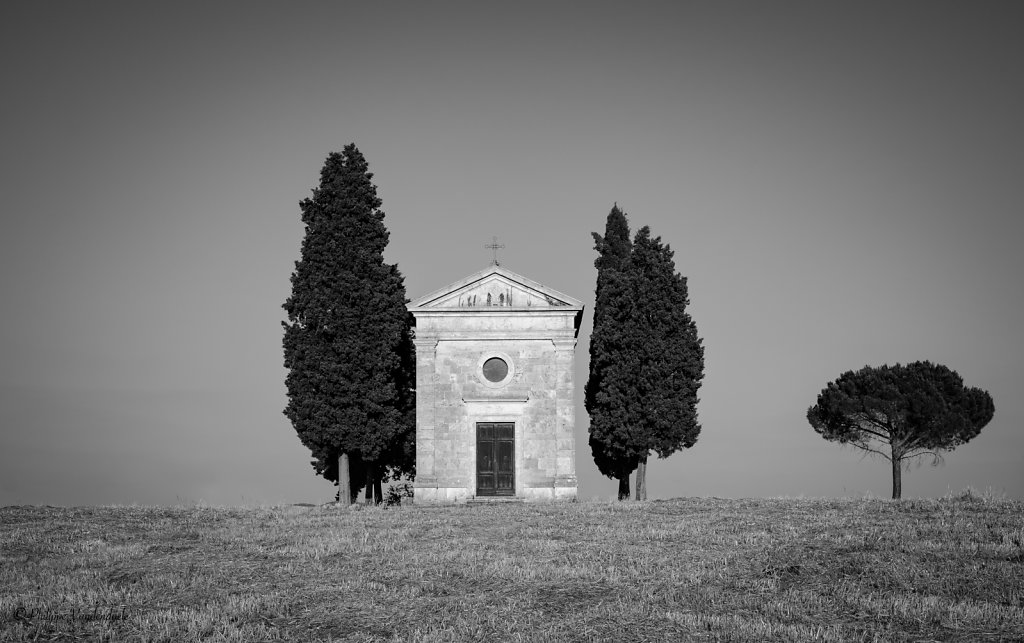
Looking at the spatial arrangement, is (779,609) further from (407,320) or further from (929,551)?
(407,320)

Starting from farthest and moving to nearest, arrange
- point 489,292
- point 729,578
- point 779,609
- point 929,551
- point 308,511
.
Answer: point 489,292 < point 308,511 < point 929,551 < point 729,578 < point 779,609

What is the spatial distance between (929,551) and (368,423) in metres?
21.4

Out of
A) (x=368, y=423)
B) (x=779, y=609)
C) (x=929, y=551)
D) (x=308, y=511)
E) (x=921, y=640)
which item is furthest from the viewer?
(x=368, y=423)

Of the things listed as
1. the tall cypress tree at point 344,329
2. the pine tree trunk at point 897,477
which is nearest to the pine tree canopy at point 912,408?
the pine tree trunk at point 897,477

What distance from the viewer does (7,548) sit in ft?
67.6

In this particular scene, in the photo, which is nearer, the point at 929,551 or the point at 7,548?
the point at 929,551

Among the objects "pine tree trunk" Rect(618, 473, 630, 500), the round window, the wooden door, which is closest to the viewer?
the wooden door

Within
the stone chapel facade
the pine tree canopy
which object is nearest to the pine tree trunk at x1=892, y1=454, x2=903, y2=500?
the pine tree canopy

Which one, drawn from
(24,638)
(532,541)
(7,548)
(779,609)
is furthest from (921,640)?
(7,548)

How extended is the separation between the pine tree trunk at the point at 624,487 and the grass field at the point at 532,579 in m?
15.9

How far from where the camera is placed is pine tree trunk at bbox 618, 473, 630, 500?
41000mm

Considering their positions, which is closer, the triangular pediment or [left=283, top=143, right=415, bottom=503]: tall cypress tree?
[left=283, top=143, right=415, bottom=503]: tall cypress tree

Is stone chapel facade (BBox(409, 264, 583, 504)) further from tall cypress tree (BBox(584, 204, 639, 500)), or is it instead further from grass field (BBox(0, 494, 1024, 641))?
grass field (BBox(0, 494, 1024, 641))

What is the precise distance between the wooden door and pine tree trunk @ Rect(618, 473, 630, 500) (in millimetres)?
6256
